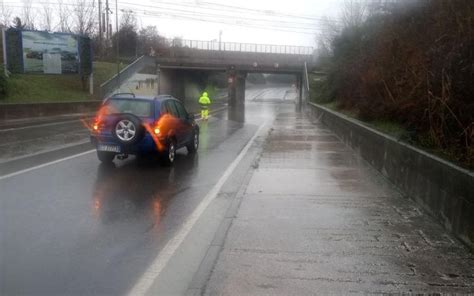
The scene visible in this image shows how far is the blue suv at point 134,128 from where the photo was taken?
427 inches

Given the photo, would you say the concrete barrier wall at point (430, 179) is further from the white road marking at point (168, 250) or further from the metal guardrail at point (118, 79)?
the metal guardrail at point (118, 79)

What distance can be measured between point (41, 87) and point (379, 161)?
2655cm

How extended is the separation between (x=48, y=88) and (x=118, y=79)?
23.3 ft

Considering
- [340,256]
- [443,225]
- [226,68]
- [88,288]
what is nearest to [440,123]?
[443,225]

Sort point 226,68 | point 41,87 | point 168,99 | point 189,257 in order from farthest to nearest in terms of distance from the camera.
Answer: point 226,68 → point 41,87 → point 168,99 → point 189,257

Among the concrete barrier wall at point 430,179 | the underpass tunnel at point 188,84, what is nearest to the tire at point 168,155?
the concrete barrier wall at point 430,179

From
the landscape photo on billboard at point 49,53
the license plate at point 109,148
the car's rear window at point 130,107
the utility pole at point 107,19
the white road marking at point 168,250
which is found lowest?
A: the white road marking at point 168,250

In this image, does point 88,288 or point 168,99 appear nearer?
point 88,288

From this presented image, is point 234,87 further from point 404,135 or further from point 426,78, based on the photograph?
point 404,135

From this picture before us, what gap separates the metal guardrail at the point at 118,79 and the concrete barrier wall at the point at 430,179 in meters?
28.4

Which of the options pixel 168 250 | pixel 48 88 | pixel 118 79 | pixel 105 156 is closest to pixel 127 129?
pixel 105 156

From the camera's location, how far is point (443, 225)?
6500mm

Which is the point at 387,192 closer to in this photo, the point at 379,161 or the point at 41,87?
the point at 379,161

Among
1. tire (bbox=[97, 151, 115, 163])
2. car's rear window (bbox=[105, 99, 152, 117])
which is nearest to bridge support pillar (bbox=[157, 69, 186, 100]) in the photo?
tire (bbox=[97, 151, 115, 163])
